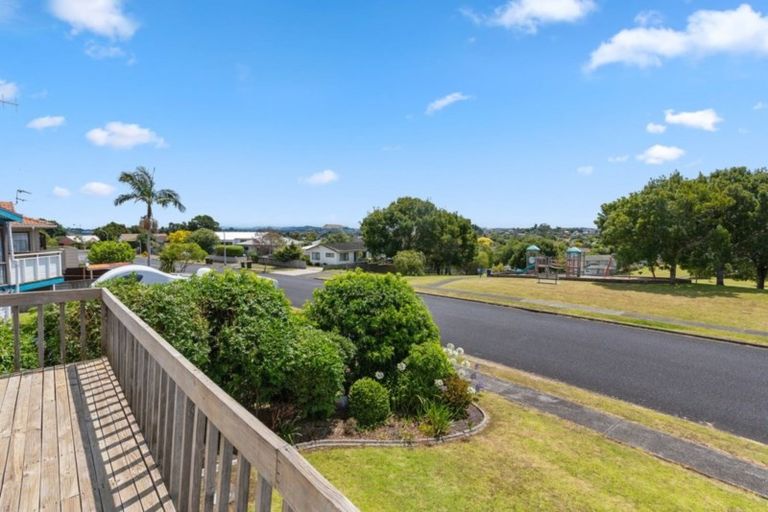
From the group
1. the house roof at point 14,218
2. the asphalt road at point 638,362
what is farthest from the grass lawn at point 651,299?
the house roof at point 14,218

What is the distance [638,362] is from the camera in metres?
9.33

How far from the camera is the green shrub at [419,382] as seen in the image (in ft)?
20.0

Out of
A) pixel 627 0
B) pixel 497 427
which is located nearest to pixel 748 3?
pixel 627 0

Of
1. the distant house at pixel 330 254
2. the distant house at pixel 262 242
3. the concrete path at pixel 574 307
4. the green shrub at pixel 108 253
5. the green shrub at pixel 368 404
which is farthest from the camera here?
the distant house at pixel 262 242

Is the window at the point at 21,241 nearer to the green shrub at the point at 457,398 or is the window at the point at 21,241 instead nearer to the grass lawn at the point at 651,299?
the grass lawn at the point at 651,299

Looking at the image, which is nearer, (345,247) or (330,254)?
(330,254)

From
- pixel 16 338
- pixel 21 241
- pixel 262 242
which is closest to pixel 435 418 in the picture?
pixel 16 338

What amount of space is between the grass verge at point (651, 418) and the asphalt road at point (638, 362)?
343 millimetres

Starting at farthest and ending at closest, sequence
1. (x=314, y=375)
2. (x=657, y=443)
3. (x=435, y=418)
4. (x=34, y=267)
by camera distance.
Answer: (x=34, y=267) < (x=435, y=418) < (x=657, y=443) < (x=314, y=375)

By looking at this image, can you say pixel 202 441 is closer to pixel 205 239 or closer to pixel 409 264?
pixel 409 264

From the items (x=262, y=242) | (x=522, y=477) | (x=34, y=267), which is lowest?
(x=522, y=477)

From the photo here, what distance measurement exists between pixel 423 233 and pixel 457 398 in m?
40.1

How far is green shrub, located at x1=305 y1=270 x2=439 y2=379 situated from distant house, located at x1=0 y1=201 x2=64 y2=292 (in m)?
13.8

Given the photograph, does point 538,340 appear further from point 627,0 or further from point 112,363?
point 112,363
